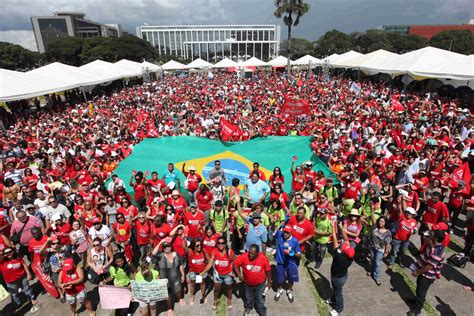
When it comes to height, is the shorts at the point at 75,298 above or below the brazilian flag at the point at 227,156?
below

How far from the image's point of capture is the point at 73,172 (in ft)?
28.4

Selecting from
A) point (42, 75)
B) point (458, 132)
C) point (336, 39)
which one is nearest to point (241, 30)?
point (336, 39)

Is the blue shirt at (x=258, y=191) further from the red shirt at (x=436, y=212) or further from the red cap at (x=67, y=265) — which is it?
the red cap at (x=67, y=265)

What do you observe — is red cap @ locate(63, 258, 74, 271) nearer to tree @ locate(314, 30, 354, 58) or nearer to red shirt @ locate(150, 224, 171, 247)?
red shirt @ locate(150, 224, 171, 247)

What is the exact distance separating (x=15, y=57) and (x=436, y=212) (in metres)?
108

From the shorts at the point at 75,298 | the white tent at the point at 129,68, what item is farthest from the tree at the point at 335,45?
the shorts at the point at 75,298

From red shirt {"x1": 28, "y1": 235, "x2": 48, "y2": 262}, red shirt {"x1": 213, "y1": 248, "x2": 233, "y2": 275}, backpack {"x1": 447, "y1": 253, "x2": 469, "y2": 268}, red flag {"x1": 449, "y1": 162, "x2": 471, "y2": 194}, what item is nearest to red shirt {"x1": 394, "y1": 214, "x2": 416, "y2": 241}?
backpack {"x1": 447, "y1": 253, "x2": 469, "y2": 268}

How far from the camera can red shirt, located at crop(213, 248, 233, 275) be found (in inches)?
195

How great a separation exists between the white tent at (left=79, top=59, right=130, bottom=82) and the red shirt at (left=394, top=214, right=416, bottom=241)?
2813 cm

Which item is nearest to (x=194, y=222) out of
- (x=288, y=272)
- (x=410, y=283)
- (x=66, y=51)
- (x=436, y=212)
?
(x=288, y=272)

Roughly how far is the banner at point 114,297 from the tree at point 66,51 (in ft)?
307

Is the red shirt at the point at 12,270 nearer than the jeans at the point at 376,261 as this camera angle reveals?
Yes

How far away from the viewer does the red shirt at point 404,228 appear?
5.57 metres

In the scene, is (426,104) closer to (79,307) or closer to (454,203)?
(454,203)
